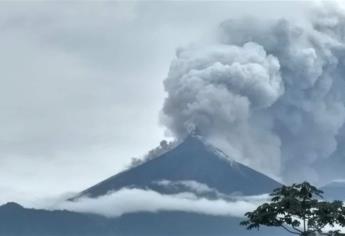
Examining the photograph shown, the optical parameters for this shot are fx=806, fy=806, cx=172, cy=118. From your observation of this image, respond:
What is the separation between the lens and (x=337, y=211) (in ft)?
81.2

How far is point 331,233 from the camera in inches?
1013

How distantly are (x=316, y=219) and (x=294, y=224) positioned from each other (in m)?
0.88

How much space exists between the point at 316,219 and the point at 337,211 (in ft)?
2.28

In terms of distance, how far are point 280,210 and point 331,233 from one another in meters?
2.26

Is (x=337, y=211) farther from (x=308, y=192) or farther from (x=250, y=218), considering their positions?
(x=250, y=218)

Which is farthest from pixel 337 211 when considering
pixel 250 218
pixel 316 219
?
pixel 250 218

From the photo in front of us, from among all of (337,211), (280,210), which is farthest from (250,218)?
(337,211)

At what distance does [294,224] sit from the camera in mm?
24266

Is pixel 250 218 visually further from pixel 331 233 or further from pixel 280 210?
pixel 331 233

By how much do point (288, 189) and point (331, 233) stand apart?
7.43 feet

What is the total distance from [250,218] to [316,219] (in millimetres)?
2029

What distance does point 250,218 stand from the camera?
25156 mm

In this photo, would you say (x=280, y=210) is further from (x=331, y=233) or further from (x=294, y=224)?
(x=331, y=233)

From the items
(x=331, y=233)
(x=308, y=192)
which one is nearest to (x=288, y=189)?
(x=308, y=192)
